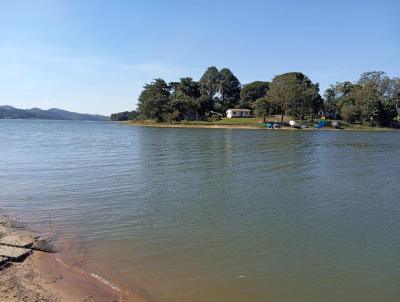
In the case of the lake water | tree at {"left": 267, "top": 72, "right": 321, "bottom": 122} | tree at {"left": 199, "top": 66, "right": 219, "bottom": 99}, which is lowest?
the lake water

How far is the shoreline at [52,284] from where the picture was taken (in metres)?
8.18

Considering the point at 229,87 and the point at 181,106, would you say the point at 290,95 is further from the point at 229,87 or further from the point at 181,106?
the point at 229,87

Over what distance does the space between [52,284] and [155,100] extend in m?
130

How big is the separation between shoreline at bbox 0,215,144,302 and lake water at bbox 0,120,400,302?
1.73 ft

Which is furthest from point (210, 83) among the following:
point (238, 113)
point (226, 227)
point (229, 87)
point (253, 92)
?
point (226, 227)

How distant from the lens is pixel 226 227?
13.7 meters

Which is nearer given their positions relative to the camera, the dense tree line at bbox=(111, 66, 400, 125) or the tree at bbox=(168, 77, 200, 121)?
the dense tree line at bbox=(111, 66, 400, 125)

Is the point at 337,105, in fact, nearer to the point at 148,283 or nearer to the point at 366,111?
the point at 366,111

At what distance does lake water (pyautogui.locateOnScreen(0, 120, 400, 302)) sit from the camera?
373 inches

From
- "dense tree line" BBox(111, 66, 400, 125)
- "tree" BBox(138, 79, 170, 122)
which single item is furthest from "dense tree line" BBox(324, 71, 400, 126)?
"tree" BBox(138, 79, 170, 122)

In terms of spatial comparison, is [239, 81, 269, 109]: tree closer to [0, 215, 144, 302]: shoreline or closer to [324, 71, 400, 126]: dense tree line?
[324, 71, 400, 126]: dense tree line

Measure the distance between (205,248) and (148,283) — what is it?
2.71 meters

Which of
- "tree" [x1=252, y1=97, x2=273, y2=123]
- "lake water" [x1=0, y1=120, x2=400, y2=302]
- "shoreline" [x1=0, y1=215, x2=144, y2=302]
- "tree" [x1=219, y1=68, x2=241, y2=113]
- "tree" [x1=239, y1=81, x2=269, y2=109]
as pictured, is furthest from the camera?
"tree" [x1=219, y1=68, x2=241, y2=113]

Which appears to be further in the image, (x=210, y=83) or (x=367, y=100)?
(x=210, y=83)
